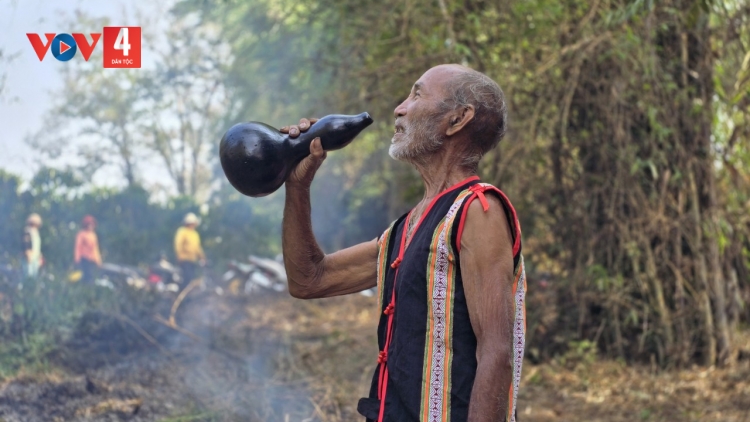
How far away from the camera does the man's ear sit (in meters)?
2.20

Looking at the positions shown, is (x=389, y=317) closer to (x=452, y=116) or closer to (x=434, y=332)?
(x=434, y=332)

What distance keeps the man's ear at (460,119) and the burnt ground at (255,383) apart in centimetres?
316

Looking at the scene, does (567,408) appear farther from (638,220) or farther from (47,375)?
(47,375)

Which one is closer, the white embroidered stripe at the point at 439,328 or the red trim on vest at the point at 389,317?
the white embroidered stripe at the point at 439,328

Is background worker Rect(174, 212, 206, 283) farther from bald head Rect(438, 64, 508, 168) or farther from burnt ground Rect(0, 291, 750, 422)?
bald head Rect(438, 64, 508, 168)

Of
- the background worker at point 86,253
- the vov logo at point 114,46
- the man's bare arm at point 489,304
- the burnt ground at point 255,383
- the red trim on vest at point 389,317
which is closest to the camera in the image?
the man's bare arm at point 489,304

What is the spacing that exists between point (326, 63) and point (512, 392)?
20.2ft

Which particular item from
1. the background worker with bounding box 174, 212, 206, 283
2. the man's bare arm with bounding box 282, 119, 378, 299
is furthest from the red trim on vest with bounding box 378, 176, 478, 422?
the background worker with bounding box 174, 212, 206, 283

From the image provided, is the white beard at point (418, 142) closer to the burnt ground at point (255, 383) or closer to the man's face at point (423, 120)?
the man's face at point (423, 120)

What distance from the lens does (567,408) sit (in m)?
6.06

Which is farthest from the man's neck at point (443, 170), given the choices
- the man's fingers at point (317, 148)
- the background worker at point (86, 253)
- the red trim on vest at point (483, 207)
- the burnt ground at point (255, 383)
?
the background worker at point (86, 253)

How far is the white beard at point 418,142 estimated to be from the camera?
7.32 feet

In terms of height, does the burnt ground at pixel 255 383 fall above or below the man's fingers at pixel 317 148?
below

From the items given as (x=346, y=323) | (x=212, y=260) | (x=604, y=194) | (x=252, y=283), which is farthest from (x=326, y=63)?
(x=212, y=260)
